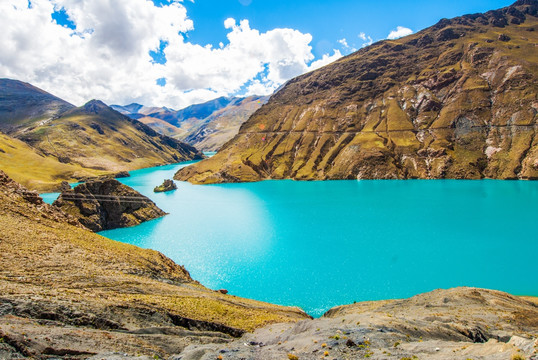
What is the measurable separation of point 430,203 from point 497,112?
4592 inches

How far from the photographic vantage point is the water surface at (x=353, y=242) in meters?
48.5

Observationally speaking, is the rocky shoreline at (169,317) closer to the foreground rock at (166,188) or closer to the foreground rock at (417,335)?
the foreground rock at (417,335)

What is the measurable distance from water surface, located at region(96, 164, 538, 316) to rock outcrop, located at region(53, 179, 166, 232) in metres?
4.70

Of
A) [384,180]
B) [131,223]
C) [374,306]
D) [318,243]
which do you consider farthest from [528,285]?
[384,180]

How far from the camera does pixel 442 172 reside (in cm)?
16512

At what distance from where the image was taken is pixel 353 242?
69000mm

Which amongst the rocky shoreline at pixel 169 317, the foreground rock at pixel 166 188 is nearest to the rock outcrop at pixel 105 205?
the rocky shoreline at pixel 169 317

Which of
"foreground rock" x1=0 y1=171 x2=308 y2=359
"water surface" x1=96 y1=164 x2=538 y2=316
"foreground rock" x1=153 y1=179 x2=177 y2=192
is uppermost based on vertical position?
"foreground rock" x1=153 y1=179 x2=177 y2=192

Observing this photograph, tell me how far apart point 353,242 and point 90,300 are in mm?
57487

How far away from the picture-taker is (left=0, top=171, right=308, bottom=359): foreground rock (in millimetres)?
18703

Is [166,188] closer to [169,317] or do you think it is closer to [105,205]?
[105,205]

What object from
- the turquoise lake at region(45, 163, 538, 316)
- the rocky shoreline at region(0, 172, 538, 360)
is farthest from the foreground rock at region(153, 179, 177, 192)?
the rocky shoreline at region(0, 172, 538, 360)

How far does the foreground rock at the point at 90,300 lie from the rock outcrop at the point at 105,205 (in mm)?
42119

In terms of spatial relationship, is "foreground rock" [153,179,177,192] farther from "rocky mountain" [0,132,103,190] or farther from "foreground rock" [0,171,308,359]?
"foreground rock" [0,171,308,359]
